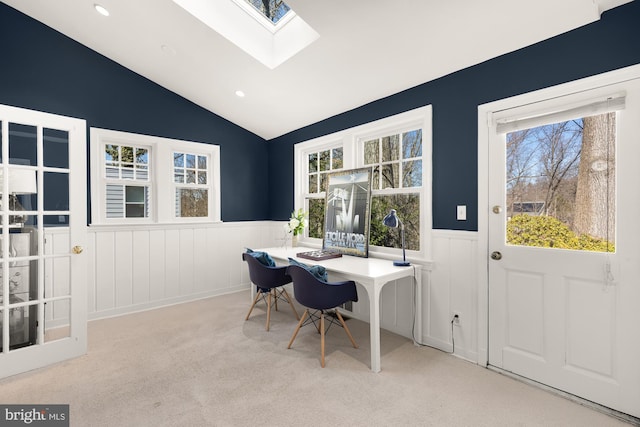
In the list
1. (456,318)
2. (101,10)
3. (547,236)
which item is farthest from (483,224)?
(101,10)

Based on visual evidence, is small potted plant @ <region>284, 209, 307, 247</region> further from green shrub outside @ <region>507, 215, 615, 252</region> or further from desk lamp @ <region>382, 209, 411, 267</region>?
green shrub outside @ <region>507, 215, 615, 252</region>

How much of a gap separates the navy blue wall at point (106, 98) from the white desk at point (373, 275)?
228 cm

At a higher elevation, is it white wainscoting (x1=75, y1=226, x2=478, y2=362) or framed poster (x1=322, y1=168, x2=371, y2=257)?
framed poster (x1=322, y1=168, x2=371, y2=257)

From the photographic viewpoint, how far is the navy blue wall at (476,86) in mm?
1887

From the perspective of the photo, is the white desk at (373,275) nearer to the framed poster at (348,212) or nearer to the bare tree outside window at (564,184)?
the framed poster at (348,212)

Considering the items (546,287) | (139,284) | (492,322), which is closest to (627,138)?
(546,287)

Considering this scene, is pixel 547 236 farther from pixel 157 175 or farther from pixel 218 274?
pixel 157 175

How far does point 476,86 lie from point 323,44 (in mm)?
1383

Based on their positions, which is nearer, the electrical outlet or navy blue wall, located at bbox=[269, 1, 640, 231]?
navy blue wall, located at bbox=[269, 1, 640, 231]

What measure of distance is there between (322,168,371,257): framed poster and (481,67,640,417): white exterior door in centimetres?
125

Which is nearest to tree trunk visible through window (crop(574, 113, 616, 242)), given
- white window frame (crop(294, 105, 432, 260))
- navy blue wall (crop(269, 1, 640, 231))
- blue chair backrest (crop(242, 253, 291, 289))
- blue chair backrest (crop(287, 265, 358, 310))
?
navy blue wall (crop(269, 1, 640, 231))

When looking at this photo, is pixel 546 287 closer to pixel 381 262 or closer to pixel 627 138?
pixel 627 138

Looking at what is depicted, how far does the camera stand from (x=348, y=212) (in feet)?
11.5

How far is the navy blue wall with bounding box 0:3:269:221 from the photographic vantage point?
3113mm
